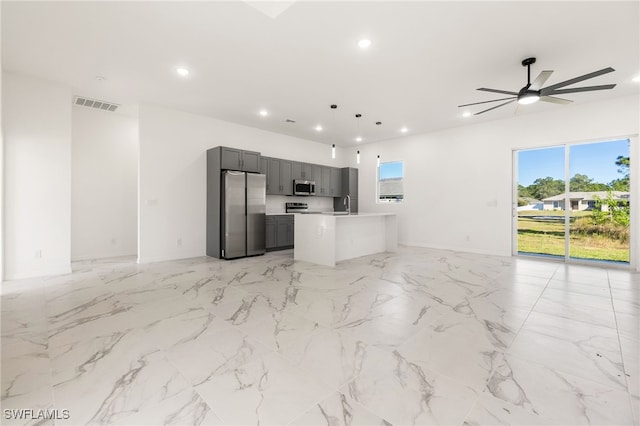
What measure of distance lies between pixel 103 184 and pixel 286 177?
3.99 meters

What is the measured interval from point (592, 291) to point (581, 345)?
2048 millimetres

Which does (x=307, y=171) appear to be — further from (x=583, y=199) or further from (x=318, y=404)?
(x=318, y=404)

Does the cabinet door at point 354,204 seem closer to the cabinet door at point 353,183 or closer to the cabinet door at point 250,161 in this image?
the cabinet door at point 353,183

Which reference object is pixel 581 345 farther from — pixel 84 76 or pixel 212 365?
pixel 84 76

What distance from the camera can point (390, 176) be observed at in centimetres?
824

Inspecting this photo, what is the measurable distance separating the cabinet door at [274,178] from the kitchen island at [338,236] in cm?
169

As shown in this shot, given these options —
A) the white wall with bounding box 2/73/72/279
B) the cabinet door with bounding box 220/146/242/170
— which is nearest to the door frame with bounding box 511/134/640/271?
the cabinet door with bounding box 220/146/242/170

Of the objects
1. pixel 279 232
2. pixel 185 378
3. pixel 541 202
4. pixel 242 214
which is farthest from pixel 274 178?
pixel 541 202

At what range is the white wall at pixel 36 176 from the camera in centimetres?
411

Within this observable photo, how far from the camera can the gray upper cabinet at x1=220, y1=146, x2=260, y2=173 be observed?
5850 mm

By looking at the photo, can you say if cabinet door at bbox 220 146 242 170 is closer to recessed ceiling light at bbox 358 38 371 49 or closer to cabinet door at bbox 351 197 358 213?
recessed ceiling light at bbox 358 38 371 49

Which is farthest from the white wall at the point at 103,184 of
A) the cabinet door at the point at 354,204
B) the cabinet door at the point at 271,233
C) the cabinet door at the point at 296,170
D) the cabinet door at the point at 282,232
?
the cabinet door at the point at 354,204

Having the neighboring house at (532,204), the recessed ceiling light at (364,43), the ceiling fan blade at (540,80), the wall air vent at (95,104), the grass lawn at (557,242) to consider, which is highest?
the wall air vent at (95,104)

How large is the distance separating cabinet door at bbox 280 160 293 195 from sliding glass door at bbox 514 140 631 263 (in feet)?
17.2
